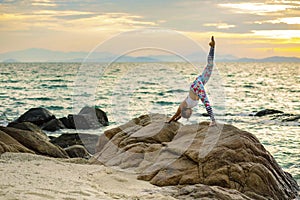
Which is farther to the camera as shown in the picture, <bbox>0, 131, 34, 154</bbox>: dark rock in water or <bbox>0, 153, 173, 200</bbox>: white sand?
<bbox>0, 131, 34, 154</bbox>: dark rock in water

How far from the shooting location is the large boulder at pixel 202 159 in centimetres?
934

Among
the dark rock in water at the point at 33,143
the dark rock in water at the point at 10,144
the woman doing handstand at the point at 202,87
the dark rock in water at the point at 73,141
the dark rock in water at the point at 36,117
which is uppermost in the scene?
the woman doing handstand at the point at 202,87

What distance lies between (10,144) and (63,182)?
444 centimetres

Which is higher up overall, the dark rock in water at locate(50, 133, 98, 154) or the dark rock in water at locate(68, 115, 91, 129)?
the dark rock in water at locate(50, 133, 98, 154)

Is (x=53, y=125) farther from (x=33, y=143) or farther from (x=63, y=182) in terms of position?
(x=63, y=182)

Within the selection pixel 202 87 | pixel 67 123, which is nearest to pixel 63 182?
pixel 202 87

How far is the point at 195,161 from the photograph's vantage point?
384 inches

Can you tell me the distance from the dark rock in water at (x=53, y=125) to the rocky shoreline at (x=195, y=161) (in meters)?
13.0

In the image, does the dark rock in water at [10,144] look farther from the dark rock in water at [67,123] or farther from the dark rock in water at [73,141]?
the dark rock in water at [67,123]

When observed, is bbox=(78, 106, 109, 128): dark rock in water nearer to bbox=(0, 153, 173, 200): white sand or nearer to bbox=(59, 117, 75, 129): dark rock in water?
bbox=(59, 117, 75, 129): dark rock in water

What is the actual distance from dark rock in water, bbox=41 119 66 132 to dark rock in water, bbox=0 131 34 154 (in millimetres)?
12524

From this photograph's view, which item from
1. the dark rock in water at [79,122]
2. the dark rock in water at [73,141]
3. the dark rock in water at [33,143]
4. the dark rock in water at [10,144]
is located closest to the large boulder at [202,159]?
the dark rock in water at [10,144]

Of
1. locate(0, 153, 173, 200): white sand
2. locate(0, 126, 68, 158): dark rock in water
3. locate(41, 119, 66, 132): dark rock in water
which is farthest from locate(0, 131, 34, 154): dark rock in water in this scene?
locate(41, 119, 66, 132): dark rock in water

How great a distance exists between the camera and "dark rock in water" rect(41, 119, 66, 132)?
25.2 m
